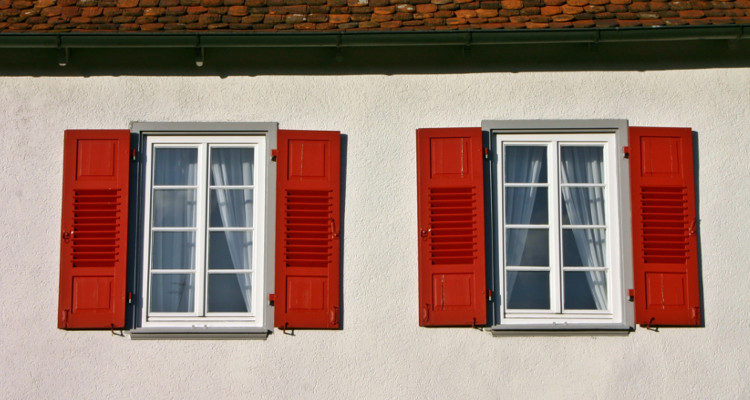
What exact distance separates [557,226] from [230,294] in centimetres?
248

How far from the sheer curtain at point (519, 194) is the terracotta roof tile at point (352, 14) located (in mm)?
963

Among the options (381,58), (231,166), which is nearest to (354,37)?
(381,58)

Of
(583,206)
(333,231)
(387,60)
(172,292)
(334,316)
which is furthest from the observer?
(387,60)

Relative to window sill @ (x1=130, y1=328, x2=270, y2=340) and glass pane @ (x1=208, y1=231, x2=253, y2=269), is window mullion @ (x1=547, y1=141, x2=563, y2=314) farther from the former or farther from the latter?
glass pane @ (x1=208, y1=231, x2=253, y2=269)

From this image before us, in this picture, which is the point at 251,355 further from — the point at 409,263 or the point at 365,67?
the point at 365,67

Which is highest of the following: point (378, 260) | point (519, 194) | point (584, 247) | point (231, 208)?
point (519, 194)

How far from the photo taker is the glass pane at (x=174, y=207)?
8.21 metres

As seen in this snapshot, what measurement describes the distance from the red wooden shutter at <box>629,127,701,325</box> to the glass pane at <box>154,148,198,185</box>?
10.8ft

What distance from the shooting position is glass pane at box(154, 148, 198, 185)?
27.1ft

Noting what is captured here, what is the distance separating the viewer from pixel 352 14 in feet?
27.7

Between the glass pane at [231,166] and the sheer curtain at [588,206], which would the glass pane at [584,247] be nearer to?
the sheer curtain at [588,206]

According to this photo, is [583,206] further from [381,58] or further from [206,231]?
[206,231]

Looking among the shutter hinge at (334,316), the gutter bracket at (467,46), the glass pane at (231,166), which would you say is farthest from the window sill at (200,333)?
the gutter bracket at (467,46)

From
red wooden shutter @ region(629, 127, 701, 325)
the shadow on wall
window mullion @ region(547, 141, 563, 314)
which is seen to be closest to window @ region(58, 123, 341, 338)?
the shadow on wall
